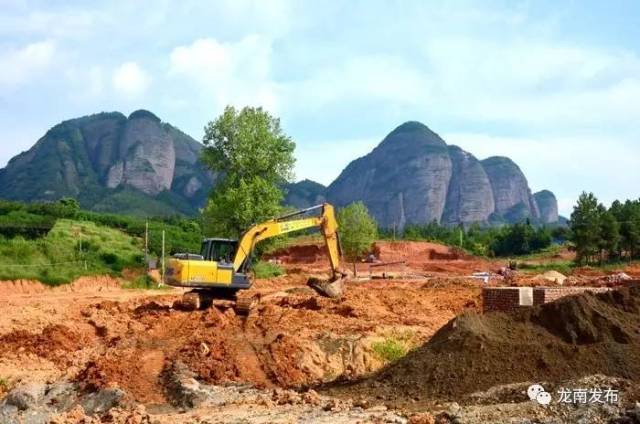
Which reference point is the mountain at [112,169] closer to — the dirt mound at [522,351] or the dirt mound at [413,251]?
the dirt mound at [413,251]

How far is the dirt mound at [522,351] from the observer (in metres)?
9.66

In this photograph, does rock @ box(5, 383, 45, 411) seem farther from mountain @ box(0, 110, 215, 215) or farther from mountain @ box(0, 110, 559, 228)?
mountain @ box(0, 110, 215, 215)

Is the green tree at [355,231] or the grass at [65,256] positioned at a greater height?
the green tree at [355,231]

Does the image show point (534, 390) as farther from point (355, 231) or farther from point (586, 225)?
point (586, 225)

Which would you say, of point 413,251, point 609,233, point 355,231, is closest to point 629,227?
point 609,233

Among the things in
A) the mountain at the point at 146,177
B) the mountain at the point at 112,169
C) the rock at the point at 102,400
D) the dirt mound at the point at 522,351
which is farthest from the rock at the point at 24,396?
the mountain at the point at 112,169

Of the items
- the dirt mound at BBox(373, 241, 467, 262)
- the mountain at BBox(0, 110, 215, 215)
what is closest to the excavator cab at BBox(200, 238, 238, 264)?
the dirt mound at BBox(373, 241, 467, 262)

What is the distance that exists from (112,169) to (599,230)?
126 m

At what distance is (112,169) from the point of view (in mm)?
156500

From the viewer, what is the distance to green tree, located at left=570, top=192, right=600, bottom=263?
50.3 metres

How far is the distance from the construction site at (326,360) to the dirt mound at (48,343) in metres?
0.05

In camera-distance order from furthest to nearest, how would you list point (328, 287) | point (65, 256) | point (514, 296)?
1. point (65, 256)
2. point (328, 287)
3. point (514, 296)

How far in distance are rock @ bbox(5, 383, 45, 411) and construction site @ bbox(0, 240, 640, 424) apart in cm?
2

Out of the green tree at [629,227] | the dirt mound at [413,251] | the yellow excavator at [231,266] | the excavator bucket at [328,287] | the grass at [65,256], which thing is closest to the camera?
the yellow excavator at [231,266]
